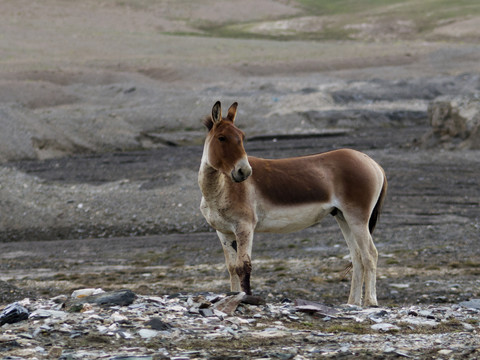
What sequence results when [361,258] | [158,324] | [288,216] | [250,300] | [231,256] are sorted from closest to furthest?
[158,324], [250,300], [231,256], [288,216], [361,258]

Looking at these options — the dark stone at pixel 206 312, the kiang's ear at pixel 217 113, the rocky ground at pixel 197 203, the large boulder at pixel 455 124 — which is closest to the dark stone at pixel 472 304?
the rocky ground at pixel 197 203

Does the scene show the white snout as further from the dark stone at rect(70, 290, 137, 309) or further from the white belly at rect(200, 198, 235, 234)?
the dark stone at rect(70, 290, 137, 309)

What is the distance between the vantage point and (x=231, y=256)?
399 inches

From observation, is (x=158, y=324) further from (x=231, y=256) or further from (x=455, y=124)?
(x=455, y=124)

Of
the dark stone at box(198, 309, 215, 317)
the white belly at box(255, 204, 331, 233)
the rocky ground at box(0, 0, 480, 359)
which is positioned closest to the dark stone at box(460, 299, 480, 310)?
the rocky ground at box(0, 0, 480, 359)

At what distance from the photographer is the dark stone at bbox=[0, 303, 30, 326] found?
8.69 m

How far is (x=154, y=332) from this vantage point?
817 centimetres

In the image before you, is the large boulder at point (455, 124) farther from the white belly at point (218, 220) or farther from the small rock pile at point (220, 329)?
the white belly at point (218, 220)

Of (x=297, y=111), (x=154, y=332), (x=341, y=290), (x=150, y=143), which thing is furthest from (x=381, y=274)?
(x=297, y=111)

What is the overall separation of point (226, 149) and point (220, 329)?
2189 mm

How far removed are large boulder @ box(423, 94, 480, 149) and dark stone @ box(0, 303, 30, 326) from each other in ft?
76.5

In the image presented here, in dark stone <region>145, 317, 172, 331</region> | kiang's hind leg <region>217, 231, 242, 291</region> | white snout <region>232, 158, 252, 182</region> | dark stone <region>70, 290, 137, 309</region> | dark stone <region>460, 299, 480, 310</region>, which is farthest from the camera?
dark stone <region>460, 299, 480, 310</region>

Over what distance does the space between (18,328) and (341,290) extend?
6554 mm

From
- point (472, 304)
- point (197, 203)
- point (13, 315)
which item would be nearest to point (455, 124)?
point (197, 203)
